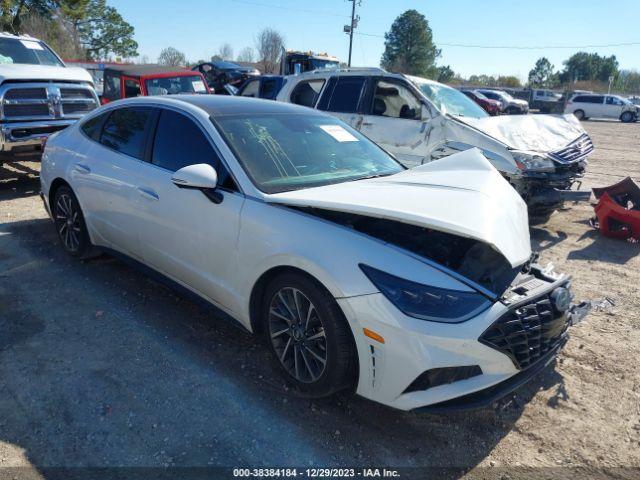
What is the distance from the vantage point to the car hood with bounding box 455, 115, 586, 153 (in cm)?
627

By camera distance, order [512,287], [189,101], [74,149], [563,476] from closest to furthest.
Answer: [563,476], [512,287], [189,101], [74,149]

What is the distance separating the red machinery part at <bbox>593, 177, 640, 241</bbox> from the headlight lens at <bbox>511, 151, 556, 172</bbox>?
1.13 m

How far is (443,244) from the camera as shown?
9.33ft

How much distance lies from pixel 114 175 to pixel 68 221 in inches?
45.3

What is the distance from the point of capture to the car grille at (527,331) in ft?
7.83

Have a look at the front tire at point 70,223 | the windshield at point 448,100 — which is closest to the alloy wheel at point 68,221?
the front tire at point 70,223

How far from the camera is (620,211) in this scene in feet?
20.5

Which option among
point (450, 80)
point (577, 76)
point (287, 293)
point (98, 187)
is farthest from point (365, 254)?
point (577, 76)

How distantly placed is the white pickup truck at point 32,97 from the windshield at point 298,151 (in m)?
5.45

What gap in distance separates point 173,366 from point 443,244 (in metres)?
1.93

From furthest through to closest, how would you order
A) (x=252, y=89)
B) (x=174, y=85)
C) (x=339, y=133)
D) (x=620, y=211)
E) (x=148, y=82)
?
1. (x=252, y=89)
2. (x=174, y=85)
3. (x=148, y=82)
4. (x=620, y=211)
5. (x=339, y=133)

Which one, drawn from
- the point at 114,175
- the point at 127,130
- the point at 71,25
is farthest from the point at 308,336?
the point at 71,25

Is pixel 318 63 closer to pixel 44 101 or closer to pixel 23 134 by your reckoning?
pixel 44 101

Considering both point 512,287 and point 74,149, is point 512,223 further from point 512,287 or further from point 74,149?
point 74,149
